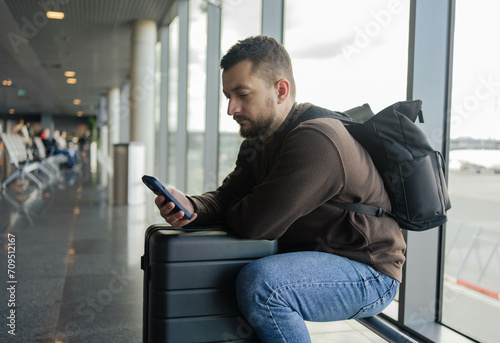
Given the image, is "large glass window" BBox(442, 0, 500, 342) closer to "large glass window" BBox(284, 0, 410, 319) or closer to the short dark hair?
"large glass window" BBox(284, 0, 410, 319)

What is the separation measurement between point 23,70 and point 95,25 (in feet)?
21.5

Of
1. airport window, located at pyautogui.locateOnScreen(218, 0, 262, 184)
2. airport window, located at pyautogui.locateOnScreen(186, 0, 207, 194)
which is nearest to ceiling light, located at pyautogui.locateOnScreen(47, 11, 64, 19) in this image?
airport window, located at pyautogui.locateOnScreen(186, 0, 207, 194)

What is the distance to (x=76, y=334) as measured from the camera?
7.06 feet

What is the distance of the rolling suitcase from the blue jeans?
6 cm

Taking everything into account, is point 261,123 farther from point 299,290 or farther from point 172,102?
point 172,102

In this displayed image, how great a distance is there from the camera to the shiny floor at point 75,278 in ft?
7.18

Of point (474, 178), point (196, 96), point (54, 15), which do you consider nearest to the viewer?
point (474, 178)

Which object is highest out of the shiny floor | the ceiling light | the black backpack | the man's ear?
the ceiling light

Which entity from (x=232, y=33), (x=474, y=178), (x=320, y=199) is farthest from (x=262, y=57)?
(x=232, y=33)

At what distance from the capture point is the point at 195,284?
51.6 inches

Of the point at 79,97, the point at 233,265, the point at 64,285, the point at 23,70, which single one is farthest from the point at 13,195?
the point at 79,97

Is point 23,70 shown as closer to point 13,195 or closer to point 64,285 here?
point 13,195

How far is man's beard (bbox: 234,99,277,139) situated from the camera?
1513mm

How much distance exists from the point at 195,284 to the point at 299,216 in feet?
1.18
